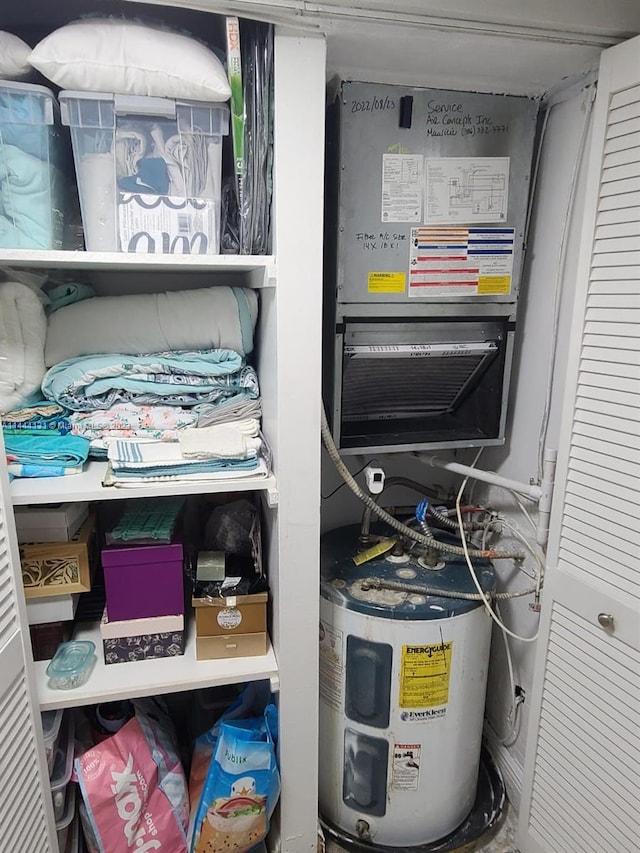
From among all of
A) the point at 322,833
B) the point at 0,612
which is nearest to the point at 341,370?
the point at 0,612

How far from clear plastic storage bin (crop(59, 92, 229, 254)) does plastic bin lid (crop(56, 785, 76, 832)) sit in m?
1.32

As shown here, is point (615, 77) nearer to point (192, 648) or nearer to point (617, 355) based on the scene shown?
point (617, 355)

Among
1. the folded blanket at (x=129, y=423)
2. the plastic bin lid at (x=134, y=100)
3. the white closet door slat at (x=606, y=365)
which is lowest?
A: the folded blanket at (x=129, y=423)

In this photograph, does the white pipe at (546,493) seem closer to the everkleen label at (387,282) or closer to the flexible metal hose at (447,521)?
the flexible metal hose at (447,521)

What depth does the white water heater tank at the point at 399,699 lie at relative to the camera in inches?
56.9

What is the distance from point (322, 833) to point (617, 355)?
1504 mm

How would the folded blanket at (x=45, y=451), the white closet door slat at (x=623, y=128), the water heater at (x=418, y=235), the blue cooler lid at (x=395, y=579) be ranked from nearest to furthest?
1. the white closet door slat at (x=623, y=128)
2. the folded blanket at (x=45, y=451)
3. the water heater at (x=418, y=235)
4. the blue cooler lid at (x=395, y=579)

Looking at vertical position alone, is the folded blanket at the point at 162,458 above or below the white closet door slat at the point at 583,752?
above

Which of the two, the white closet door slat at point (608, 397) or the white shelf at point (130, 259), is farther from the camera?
the white closet door slat at point (608, 397)

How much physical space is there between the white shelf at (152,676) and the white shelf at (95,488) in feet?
1.43

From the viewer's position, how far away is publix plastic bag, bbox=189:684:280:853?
1332mm

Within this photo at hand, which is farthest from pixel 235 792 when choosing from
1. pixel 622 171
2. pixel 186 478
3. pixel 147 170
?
pixel 622 171

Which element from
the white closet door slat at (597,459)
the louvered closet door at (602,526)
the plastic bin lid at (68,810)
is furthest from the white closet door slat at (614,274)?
the plastic bin lid at (68,810)

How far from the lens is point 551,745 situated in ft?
4.59
